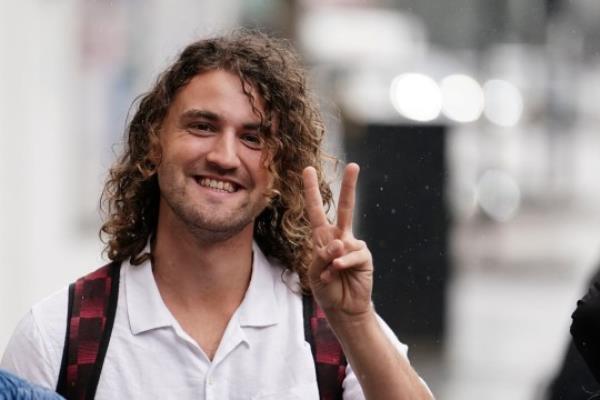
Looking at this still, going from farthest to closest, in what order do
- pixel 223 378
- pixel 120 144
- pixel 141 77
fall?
pixel 141 77, pixel 120 144, pixel 223 378

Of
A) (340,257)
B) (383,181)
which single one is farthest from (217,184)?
(383,181)

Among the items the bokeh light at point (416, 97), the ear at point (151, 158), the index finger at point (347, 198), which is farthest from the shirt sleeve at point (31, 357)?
the bokeh light at point (416, 97)

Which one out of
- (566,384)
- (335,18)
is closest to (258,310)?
(566,384)

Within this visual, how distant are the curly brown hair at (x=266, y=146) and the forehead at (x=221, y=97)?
0.04 feet

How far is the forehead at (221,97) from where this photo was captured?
11.2 feet

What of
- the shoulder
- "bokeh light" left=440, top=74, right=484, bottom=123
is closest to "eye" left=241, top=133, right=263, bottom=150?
the shoulder

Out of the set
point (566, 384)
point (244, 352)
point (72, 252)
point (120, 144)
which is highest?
point (120, 144)

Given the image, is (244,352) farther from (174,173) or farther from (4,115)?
(4,115)

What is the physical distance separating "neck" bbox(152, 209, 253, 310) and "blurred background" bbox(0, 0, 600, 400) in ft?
1.64

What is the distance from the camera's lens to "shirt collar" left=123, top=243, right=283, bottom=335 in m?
3.36

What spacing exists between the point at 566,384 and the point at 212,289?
4.24 ft

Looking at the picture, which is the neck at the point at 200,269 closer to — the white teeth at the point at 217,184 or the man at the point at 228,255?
the man at the point at 228,255

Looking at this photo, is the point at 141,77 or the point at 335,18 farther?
the point at 335,18

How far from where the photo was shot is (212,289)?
11.5 feet
